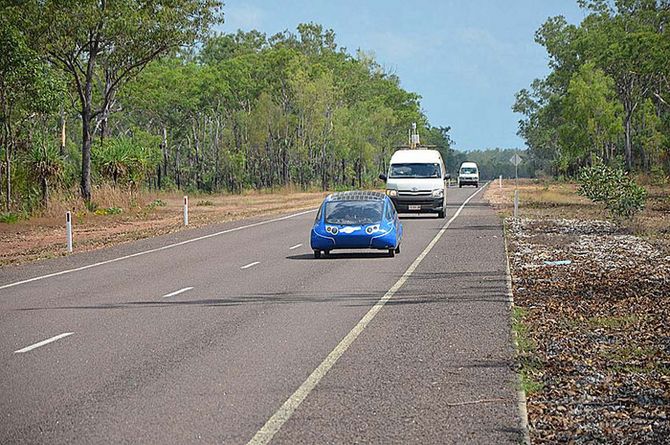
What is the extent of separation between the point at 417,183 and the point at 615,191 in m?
8.29

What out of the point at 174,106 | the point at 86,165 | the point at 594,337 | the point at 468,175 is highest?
the point at 174,106

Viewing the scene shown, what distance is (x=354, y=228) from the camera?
980 inches

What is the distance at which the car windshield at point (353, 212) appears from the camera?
990 inches

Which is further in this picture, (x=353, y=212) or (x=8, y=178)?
(x=8, y=178)

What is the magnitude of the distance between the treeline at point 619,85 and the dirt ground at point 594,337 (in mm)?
47428

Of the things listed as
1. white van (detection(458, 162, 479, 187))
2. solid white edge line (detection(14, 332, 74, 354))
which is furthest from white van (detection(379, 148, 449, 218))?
white van (detection(458, 162, 479, 187))

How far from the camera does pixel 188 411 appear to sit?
9008mm

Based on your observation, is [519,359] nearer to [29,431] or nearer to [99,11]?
[29,431]

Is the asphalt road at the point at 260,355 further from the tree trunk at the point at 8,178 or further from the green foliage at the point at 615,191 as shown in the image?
the tree trunk at the point at 8,178

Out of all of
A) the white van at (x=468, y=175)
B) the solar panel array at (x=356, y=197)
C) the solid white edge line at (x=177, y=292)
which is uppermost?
the solar panel array at (x=356, y=197)

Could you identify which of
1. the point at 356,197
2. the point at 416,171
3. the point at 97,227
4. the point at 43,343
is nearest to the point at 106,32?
the point at 97,227

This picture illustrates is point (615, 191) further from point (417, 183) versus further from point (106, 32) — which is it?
point (106, 32)

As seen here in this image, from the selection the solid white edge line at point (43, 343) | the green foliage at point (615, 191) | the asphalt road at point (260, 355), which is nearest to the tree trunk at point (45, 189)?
the green foliage at point (615, 191)

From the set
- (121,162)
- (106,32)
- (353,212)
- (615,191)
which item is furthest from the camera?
(121,162)
